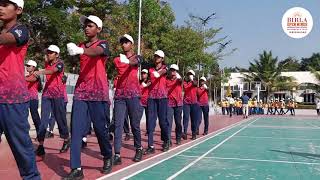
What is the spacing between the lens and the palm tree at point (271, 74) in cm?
6488

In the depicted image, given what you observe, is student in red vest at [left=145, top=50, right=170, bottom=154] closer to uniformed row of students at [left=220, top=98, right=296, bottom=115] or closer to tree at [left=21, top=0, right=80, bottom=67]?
tree at [left=21, top=0, right=80, bottom=67]

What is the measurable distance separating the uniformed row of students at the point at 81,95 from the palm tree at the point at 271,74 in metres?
54.5

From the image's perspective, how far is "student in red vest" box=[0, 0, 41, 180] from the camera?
4641mm

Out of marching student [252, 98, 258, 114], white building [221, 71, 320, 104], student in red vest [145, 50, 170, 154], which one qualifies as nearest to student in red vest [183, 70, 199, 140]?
student in red vest [145, 50, 170, 154]

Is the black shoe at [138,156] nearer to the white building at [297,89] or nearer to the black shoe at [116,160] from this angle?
the black shoe at [116,160]

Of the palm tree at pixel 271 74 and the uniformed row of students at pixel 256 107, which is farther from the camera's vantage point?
the palm tree at pixel 271 74

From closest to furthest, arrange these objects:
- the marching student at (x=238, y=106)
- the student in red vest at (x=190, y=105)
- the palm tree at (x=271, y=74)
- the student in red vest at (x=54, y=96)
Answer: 1. the student in red vest at (x=54, y=96)
2. the student in red vest at (x=190, y=105)
3. the marching student at (x=238, y=106)
4. the palm tree at (x=271, y=74)

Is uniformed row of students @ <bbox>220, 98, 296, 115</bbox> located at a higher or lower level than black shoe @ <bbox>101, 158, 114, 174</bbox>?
higher

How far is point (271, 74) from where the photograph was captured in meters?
65.0

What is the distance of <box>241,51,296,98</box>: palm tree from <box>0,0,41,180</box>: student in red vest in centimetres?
6156

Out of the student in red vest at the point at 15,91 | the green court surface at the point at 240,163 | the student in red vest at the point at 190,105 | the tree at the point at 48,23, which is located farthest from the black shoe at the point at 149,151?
the tree at the point at 48,23

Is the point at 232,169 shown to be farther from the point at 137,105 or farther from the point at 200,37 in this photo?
the point at 200,37

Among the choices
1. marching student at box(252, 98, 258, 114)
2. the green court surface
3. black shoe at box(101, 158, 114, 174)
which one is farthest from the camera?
marching student at box(252, 98, 258, 114)

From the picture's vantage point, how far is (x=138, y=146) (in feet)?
28.1
